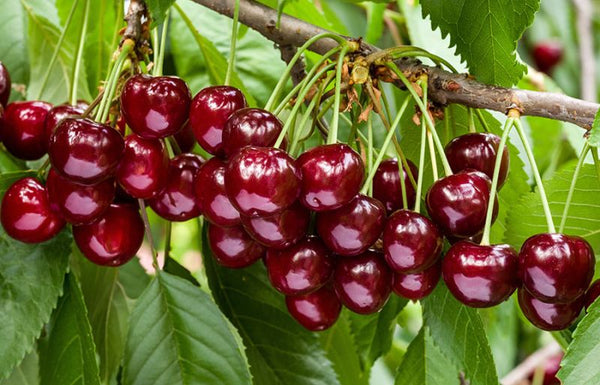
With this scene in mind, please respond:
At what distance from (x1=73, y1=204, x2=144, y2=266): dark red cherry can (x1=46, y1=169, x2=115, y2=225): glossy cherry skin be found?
0.03 metres

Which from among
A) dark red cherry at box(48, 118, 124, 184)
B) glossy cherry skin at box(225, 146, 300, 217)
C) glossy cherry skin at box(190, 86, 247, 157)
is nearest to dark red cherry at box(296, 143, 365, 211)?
glossy cherry skin at box(225, 146, 300, 217)

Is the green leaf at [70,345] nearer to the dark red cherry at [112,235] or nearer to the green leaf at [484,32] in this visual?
the dark red cherry at [112,235]

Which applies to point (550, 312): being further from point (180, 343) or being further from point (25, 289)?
point (25, 289)

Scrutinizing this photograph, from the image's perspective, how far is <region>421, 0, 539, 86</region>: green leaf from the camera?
3.19ft

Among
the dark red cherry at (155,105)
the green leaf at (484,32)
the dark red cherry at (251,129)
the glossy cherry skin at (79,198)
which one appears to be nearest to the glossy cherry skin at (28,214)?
the glossy cherry skin at (79,198)

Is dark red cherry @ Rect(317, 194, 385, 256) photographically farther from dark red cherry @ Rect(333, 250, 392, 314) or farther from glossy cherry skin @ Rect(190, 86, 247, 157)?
glossy cherry skin @ Rect(190, 86, 247, 157)

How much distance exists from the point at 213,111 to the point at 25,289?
352 millimetres

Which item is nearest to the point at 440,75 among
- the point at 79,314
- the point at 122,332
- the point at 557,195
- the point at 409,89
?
the point at 409,89

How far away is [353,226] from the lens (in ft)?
2.82

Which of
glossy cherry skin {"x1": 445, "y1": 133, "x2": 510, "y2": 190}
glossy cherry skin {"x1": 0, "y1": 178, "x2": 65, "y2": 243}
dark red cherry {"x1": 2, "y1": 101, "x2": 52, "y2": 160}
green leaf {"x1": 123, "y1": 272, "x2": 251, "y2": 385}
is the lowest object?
green leaf {"x1": 123, "y1": 272, "x2": 251, "y2": 385}

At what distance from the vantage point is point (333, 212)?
2.89ft

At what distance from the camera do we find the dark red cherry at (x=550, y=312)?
853 millimetres

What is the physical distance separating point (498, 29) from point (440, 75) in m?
Result: 0.09

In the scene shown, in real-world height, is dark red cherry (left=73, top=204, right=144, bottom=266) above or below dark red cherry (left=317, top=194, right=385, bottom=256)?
below
